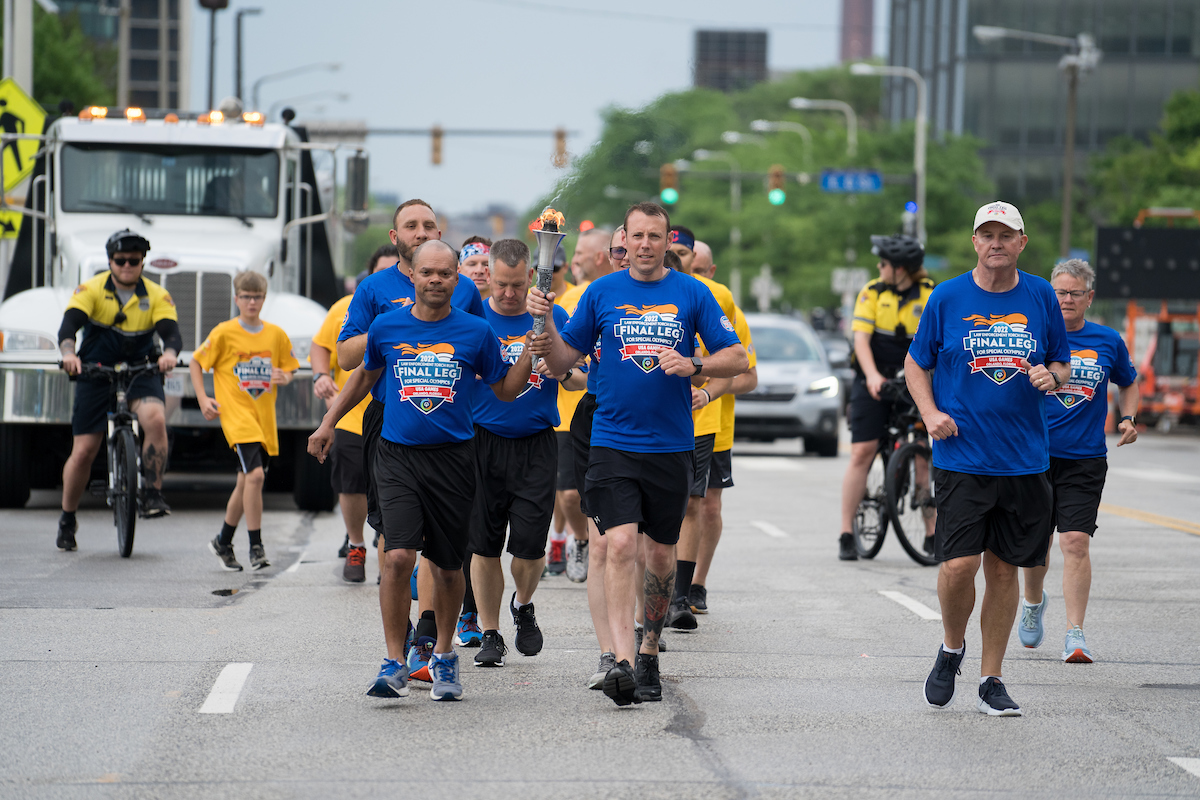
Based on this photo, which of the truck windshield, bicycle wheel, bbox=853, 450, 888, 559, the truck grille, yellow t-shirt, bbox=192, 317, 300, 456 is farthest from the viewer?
the truck windshield

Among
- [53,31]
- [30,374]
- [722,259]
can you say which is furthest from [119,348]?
[722,259]

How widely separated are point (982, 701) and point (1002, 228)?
1.81 m

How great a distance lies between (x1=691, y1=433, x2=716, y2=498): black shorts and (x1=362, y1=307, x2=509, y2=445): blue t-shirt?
194 centimetres

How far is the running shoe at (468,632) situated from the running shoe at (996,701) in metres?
2.38

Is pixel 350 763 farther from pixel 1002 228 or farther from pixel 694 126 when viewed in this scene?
pixel 694 126

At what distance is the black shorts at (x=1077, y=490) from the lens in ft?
25.5

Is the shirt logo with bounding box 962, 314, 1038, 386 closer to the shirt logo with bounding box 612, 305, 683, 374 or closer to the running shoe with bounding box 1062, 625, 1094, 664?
the shirt logo with bounding box 612, 305, 683, 374

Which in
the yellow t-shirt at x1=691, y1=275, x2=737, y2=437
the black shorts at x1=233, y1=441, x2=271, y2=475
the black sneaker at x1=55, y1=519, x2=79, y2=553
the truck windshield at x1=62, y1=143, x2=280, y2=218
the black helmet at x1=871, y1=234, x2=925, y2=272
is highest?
the truck windshield at x1=62, y1=143, x2=280, y2=218

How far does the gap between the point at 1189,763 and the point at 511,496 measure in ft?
9.51

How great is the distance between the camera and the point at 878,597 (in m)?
9.81

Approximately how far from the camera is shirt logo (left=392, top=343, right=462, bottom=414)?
6.55 meters

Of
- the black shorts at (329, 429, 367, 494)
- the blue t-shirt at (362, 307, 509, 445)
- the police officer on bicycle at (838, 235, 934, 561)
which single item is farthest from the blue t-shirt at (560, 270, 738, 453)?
the police officer on bicycle at (838, 235, 934, 561)

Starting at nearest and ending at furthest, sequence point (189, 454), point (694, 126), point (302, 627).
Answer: point (302, 627) → point (189, 454) → point (694, 126)

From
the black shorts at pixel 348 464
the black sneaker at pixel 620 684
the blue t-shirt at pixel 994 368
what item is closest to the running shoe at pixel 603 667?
the black sneaker at pixel 620 684
